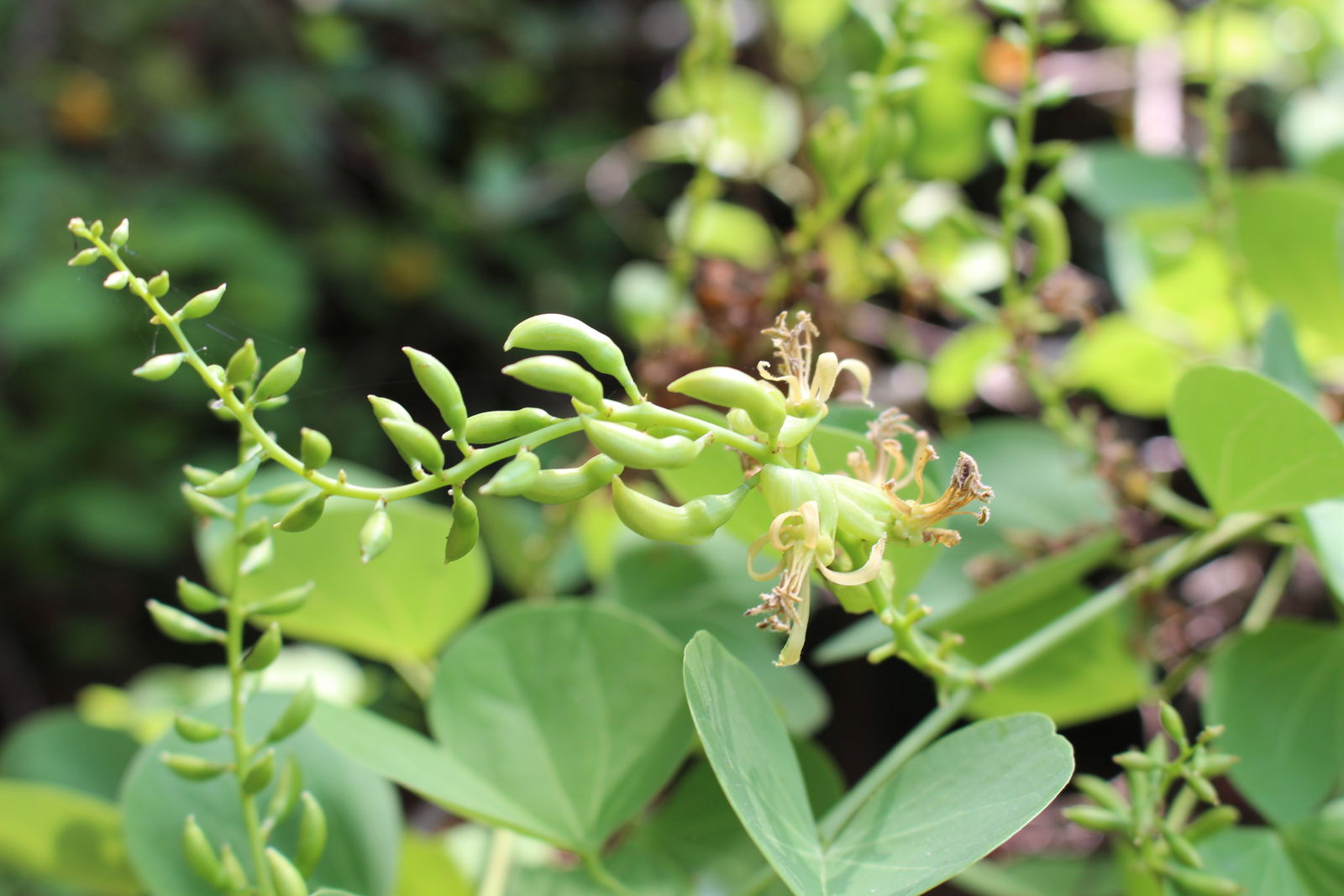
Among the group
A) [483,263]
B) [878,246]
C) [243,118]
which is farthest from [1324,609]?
[243,118]

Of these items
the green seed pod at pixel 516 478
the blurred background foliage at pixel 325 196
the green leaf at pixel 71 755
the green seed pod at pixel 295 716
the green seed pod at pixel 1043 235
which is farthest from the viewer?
the blurred background foliage at pixel 325 196

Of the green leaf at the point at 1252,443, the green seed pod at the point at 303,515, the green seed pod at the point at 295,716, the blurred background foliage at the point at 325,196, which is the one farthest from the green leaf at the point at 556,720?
the blurred background foliage at the point at 325,196

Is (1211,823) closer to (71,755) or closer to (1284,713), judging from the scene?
(1284,713)

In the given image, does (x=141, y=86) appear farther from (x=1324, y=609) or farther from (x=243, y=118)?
(x=1324, y=609)

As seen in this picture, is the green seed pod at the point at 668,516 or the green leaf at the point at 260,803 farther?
the green leaf at the point at 260,803

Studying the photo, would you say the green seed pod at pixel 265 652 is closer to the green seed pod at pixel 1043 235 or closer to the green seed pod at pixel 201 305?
the green seed pod at pixel 201 305

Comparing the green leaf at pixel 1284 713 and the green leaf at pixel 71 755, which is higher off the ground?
the green leaf at pixel 1284 713

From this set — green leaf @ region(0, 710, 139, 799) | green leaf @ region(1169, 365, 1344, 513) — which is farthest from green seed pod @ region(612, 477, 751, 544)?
green leaf @ region(0, 710, 139, 799)
